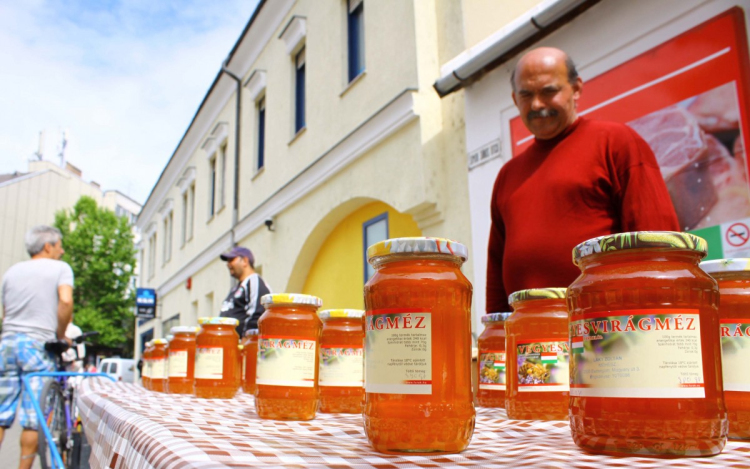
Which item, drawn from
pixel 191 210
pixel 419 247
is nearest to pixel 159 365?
pixel 419 247

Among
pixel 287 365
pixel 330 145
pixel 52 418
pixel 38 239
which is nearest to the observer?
pixel 287 365

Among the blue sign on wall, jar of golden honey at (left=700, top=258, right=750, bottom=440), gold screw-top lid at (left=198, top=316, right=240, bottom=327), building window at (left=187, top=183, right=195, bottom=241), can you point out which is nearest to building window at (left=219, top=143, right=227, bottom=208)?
building window at (left=187, top=183, right=195, bottom=241)

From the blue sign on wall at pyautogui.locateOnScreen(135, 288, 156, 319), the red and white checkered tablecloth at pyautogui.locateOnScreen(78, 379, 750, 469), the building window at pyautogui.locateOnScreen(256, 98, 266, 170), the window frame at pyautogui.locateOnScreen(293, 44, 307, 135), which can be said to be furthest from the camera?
the blue sign on wall at pyautogui.locateOnScreen(135, 288, 156, 319)

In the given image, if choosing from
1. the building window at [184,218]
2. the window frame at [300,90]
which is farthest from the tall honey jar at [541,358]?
the building window at [184,218]

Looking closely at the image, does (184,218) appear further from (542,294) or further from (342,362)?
(542,294)

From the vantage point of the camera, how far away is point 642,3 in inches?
156

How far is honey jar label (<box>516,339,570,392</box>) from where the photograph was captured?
135cm

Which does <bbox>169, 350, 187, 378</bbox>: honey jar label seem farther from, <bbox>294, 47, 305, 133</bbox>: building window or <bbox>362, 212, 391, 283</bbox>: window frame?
<bbox>294, 47, 305, 133</bbox>: building window

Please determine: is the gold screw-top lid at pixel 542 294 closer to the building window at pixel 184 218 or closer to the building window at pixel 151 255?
the building window at pixel 184 218

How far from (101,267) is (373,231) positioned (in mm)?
29179

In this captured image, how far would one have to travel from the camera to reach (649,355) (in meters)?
0.86

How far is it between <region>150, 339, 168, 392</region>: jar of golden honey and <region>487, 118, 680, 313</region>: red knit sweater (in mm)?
1722

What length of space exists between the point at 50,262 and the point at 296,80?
22.1ft

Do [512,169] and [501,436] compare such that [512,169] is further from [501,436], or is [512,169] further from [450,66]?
[450,66]
